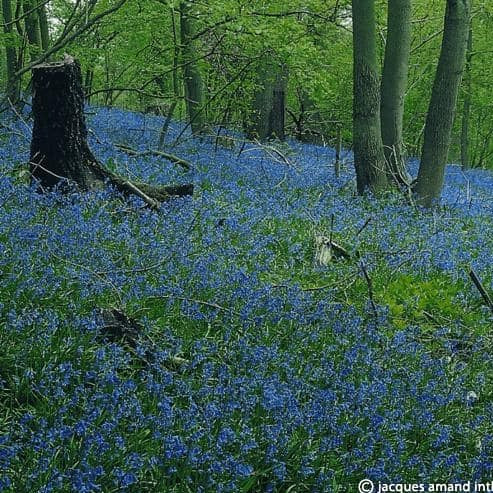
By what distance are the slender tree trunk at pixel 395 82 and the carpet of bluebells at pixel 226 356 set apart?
348cm

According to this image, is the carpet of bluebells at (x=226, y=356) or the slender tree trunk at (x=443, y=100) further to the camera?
the slender tree trunk at (x=443, y=100)

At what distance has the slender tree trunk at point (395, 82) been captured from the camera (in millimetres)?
10266

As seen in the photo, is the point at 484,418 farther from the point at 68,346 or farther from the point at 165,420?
the point at 68,346

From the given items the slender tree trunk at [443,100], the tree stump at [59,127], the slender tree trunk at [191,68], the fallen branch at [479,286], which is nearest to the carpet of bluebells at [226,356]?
the fallen branch at [479,286]

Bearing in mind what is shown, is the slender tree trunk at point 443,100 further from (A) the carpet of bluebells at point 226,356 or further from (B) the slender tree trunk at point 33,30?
(B) the slender tree trunk at point 33,30

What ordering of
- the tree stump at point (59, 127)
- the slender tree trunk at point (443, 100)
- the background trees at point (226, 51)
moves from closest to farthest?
the tree stump at point (59, 127) < the slender tree trunk at point (443, 100) < the background trees at point (226, 51)

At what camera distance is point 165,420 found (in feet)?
9.82

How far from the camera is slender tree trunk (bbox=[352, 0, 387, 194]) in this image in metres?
9.75

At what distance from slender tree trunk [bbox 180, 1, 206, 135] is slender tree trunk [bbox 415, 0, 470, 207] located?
3695 mm

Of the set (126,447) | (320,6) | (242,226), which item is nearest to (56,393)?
(126,447)

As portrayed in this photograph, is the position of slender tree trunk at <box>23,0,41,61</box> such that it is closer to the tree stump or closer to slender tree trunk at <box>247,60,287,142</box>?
slender tree trunk at <box>247,60,287,142</box>

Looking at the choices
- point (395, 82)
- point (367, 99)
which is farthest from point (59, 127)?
point (395, 82)

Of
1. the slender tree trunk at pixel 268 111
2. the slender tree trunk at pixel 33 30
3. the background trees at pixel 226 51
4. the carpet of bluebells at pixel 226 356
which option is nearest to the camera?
the carpet of bluebells at pixel 226 356

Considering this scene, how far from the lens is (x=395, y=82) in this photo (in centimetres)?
1046
